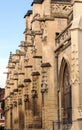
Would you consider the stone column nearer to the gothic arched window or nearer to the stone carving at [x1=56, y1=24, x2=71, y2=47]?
the stone carving at [x1=56, y1=24, x2=71, y2=47]

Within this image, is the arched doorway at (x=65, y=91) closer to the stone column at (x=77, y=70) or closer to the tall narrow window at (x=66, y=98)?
the tall narrow window at (x=66, y=98)

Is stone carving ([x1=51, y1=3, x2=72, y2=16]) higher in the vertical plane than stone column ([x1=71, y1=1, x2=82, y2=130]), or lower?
higher

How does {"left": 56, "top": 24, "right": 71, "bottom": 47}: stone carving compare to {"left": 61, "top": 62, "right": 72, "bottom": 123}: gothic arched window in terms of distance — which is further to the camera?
{"left": 61, "top": 62, "right": 72, "bottom": 123}: gothic arched window

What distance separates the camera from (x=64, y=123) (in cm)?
2647

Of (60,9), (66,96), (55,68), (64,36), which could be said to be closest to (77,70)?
(66,96)

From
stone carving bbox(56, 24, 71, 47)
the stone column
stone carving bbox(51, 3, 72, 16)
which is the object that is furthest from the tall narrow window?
stone carving bbox(51, 3, 72, 16)

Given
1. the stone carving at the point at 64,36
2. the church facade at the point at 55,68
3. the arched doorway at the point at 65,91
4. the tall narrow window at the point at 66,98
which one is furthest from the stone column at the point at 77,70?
the arched doorway at the point at 65,91

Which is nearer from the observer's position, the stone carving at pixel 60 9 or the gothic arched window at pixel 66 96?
the gothic arched window at pixel 66 96

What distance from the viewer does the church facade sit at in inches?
880

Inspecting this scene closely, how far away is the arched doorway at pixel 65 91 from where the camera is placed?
1040 inches

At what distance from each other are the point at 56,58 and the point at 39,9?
7.26 metres

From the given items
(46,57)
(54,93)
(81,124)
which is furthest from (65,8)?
(81,124)

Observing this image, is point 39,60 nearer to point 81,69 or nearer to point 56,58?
point 56,58

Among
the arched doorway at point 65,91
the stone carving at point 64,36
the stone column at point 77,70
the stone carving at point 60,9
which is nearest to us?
the stone column at point 77,70
